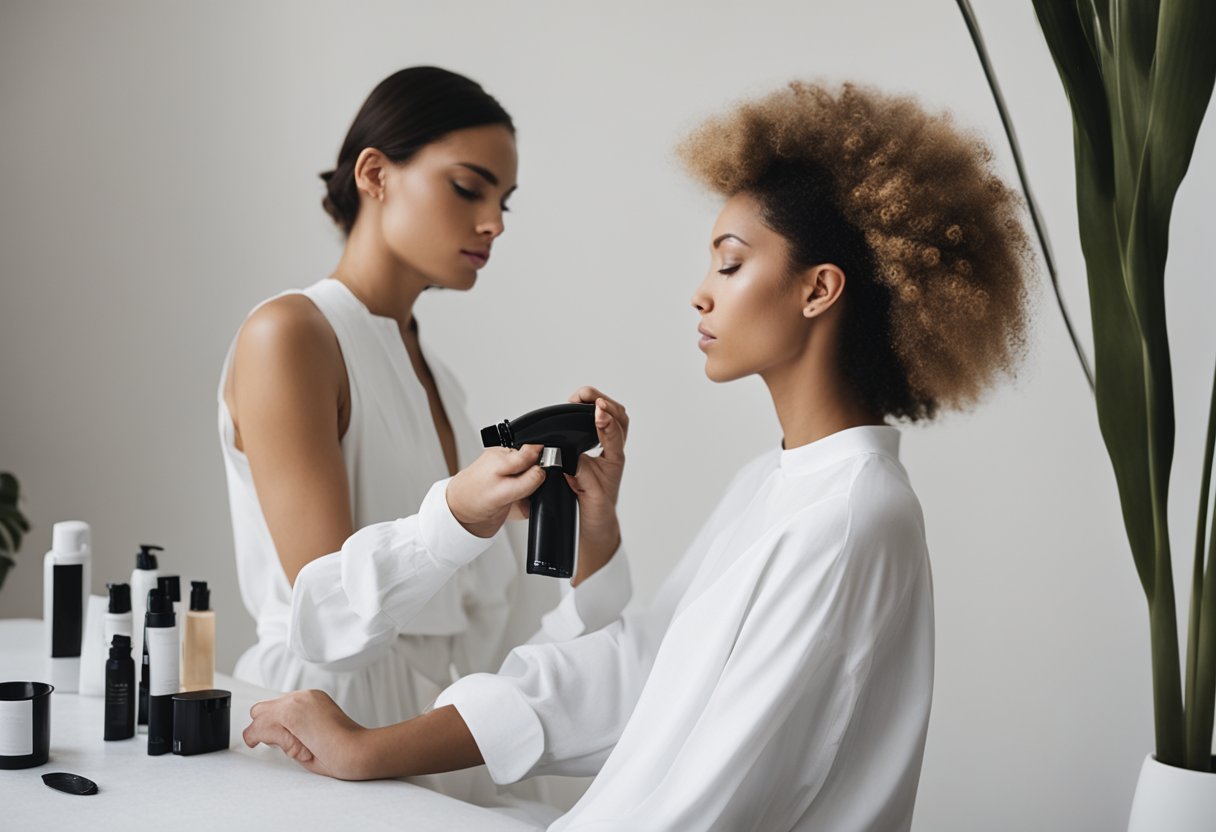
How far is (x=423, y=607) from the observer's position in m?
1.42

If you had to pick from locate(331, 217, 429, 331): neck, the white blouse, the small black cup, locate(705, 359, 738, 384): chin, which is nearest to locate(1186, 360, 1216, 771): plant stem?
the white blouse

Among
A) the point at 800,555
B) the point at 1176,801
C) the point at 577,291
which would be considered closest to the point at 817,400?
the point at 800,555

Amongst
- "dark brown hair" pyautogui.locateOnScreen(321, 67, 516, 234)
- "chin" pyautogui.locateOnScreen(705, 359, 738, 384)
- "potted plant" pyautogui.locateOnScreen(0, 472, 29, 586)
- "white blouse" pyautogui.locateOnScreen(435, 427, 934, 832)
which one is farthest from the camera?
"potted plant" pyautogui.locateOnScreen(0, 472, 29, 586)

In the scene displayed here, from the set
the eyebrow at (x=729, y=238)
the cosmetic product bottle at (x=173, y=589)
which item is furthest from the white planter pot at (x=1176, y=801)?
the cosmetic product bottle at (x=173, y=589)

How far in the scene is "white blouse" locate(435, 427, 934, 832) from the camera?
38.0 inches

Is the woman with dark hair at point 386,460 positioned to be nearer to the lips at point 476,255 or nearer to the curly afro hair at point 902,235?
the lips at point 476,255

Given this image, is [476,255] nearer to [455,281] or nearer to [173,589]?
[455,281]

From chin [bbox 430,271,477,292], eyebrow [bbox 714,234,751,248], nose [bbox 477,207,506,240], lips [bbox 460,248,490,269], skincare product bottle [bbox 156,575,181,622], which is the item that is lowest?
skincare product bottle [bbox 156,575,181,622]

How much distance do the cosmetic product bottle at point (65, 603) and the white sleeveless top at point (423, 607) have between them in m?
0.21

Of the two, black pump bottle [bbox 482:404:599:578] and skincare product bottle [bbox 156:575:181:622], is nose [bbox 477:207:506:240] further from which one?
skincare product bottle [bbox 156:575:181:622]

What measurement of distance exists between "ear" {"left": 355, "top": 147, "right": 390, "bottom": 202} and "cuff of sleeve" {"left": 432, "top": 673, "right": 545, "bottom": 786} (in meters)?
0.76

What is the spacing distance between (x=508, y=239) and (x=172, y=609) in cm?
150

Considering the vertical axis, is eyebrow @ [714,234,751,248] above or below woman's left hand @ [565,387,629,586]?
above

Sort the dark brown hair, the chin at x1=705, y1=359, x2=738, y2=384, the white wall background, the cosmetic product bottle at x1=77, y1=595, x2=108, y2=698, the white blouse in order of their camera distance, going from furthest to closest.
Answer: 1. the white wall background
2. the dark brown hair
3. the cosmetic product bottle at x1=77, y1=595, x2=108, y2=698
4. the chin at x1=705, y1=359, x2=738, y2=384
5. the white blouse
